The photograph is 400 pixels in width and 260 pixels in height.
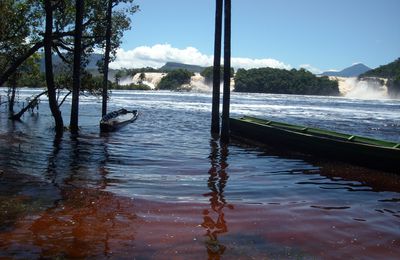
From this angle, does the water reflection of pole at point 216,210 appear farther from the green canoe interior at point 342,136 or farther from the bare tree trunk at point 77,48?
the bare tree trunk at point 77,48

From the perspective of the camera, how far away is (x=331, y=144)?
50.7ft

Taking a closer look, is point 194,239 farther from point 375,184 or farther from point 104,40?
point 104,40

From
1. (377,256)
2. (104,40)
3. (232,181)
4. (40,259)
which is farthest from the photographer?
(104,40)

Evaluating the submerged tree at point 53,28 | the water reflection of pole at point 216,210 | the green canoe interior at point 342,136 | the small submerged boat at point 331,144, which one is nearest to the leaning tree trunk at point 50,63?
the submerged tree at point 53,28

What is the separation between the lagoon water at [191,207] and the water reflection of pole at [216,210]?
0.07 feet

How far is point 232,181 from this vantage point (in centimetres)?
1168

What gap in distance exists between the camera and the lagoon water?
21.1ft

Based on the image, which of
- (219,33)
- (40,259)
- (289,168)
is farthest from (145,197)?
(219,33)

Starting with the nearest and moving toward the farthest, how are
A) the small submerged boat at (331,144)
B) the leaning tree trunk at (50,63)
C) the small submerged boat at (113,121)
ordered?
the small submerged boat at (331,144) < the leaning tree trunk at (50,63) < the small submerged boat at (113,121)

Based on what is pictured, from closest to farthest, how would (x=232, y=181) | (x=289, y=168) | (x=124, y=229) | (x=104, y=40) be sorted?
(x=124, y=229)
(x=232, y=181)
(x=289, y=168)
(x=104, y=40)

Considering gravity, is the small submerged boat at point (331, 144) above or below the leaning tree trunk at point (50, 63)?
below

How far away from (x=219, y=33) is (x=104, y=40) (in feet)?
28.1

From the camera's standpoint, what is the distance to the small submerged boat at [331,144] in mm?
13148

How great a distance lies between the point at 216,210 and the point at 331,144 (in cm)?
831
